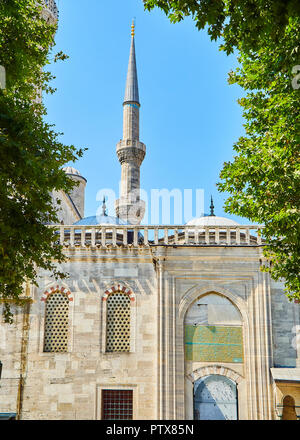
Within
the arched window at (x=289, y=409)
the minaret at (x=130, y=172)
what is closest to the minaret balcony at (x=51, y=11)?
the minaret at (x=130, y=172)

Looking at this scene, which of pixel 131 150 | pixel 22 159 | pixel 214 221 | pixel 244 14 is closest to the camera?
pixel 244 14

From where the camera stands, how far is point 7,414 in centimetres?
1602

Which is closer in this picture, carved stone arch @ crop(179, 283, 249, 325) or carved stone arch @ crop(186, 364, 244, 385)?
carved stone arch @ crop(186, 364, 244, 385)

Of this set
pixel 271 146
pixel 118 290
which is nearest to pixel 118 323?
pixel 118 290

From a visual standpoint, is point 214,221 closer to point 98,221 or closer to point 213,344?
point 98,221

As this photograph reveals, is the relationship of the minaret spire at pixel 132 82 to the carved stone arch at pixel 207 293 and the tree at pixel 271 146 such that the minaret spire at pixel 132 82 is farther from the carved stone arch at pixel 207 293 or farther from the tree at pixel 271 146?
the tree at pixel 271 146

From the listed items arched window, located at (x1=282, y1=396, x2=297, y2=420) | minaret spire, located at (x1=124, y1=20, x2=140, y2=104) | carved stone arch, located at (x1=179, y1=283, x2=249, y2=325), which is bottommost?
arched window, located at (x1=282, y1=396, x2=297, y2=420)

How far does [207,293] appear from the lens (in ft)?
57.4

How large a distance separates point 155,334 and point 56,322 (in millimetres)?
3468

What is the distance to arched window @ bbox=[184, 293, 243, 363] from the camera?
1686 centimetres

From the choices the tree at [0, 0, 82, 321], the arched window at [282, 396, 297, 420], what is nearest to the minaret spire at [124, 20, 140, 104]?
the arched window at [282, 396, 297, 420]

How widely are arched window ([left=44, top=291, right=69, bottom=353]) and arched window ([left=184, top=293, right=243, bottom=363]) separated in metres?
4.16

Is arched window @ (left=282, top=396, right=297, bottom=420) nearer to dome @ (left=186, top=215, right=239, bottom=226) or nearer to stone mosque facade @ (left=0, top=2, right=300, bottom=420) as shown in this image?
stone mosque facade @ (left=0, top=2, right=300, bottom=420)
